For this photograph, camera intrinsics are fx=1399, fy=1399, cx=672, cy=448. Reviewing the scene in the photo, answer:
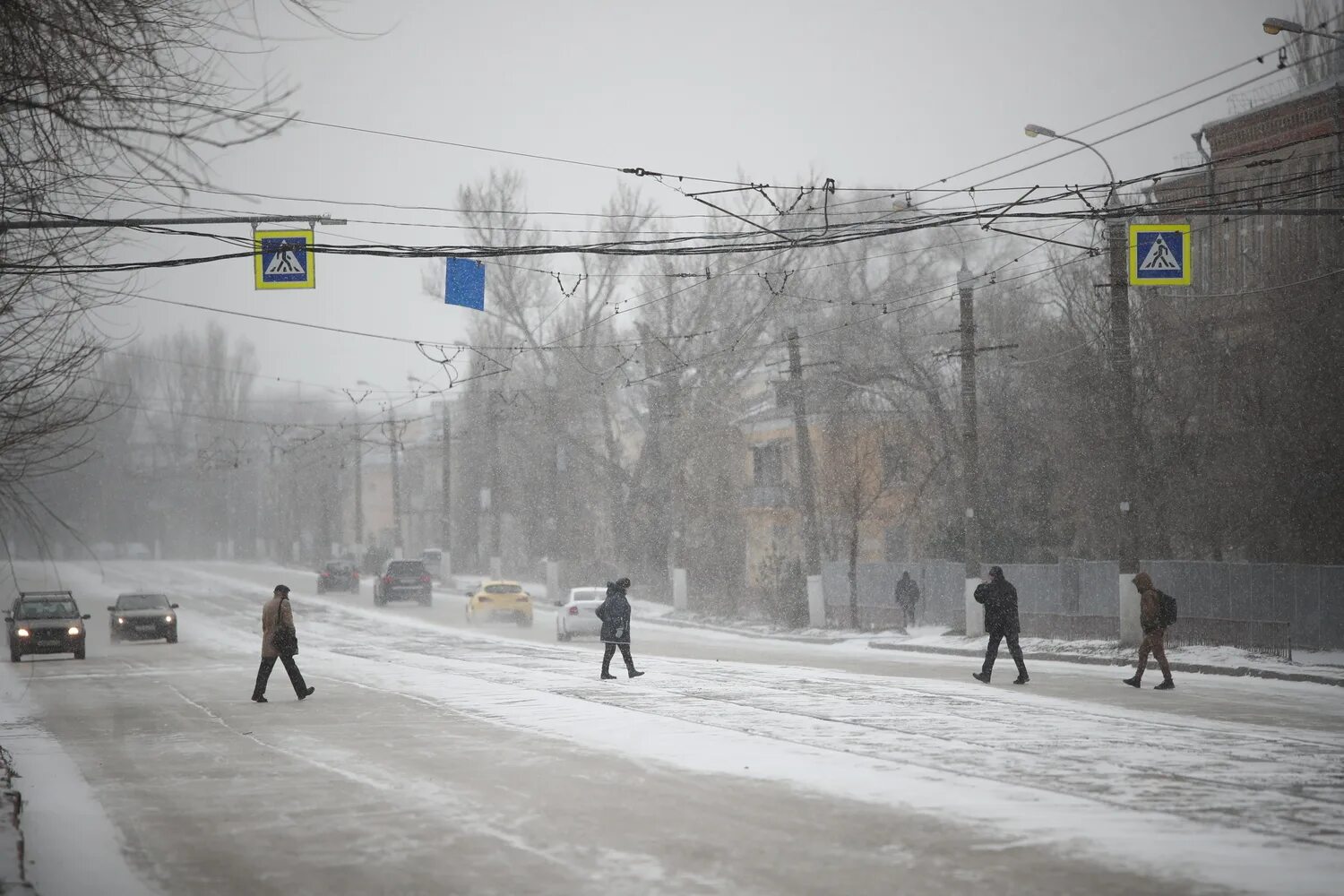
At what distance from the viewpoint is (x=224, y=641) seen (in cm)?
3766

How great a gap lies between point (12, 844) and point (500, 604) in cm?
3747

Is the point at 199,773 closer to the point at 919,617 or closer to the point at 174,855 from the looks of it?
Result: the point at 174,855

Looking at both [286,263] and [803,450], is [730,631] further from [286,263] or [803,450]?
[286,263]

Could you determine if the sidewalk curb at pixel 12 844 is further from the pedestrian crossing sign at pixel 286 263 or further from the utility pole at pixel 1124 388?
the utility pole at pixel 1124 388

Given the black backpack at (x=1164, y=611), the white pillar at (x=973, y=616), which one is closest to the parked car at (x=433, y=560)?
the white pillar at (x=973, y=616)

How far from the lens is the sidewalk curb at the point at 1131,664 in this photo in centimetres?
2244

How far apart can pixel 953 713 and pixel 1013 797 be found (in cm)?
639

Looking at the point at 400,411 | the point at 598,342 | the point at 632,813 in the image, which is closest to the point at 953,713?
the point at 632,813

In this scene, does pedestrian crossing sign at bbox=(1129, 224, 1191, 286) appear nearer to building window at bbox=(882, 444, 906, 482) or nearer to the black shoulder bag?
the black shoulder bag

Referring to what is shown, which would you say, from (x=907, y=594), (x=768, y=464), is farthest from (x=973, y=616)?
(x=768, y=464)

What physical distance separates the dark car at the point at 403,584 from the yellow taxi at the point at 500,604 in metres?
10.5

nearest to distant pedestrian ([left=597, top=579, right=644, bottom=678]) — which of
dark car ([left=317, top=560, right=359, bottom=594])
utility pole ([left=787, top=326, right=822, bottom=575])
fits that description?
utility pole ([left=787, top=326, right=822, bottom=575])

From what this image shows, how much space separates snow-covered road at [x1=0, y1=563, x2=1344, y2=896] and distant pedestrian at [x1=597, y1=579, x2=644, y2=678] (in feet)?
1.40

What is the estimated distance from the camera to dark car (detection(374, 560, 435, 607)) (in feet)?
187
